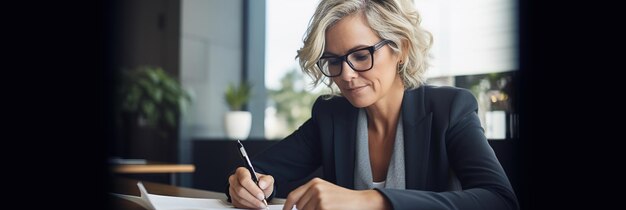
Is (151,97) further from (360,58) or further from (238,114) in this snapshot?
(360,58)

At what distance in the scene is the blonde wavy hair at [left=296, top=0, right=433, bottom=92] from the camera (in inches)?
26.5

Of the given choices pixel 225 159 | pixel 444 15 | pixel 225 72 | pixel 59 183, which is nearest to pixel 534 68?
pixel 444 15

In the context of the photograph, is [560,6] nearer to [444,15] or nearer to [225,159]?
[444,15]

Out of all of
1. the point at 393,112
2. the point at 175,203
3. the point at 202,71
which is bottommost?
the point at 175,203

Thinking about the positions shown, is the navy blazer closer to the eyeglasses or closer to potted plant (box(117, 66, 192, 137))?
the eyeglasses

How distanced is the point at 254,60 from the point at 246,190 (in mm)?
1247

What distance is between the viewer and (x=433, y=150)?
69 centimetres

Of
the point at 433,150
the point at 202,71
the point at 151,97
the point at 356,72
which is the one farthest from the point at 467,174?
the point at 151,97

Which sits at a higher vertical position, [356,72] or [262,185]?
[356,72]

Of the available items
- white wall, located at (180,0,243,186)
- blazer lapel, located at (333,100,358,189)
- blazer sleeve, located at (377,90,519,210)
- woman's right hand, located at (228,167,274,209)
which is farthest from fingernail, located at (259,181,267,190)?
white wall, located at (180,0,243,186)

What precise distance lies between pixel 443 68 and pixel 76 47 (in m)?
0.60

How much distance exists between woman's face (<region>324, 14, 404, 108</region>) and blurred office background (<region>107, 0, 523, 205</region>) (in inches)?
2.5

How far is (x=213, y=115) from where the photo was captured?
10.0ft

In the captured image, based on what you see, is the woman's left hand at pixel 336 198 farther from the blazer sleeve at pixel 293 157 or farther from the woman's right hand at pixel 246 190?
the blazer sleeve at pixel 293 157
